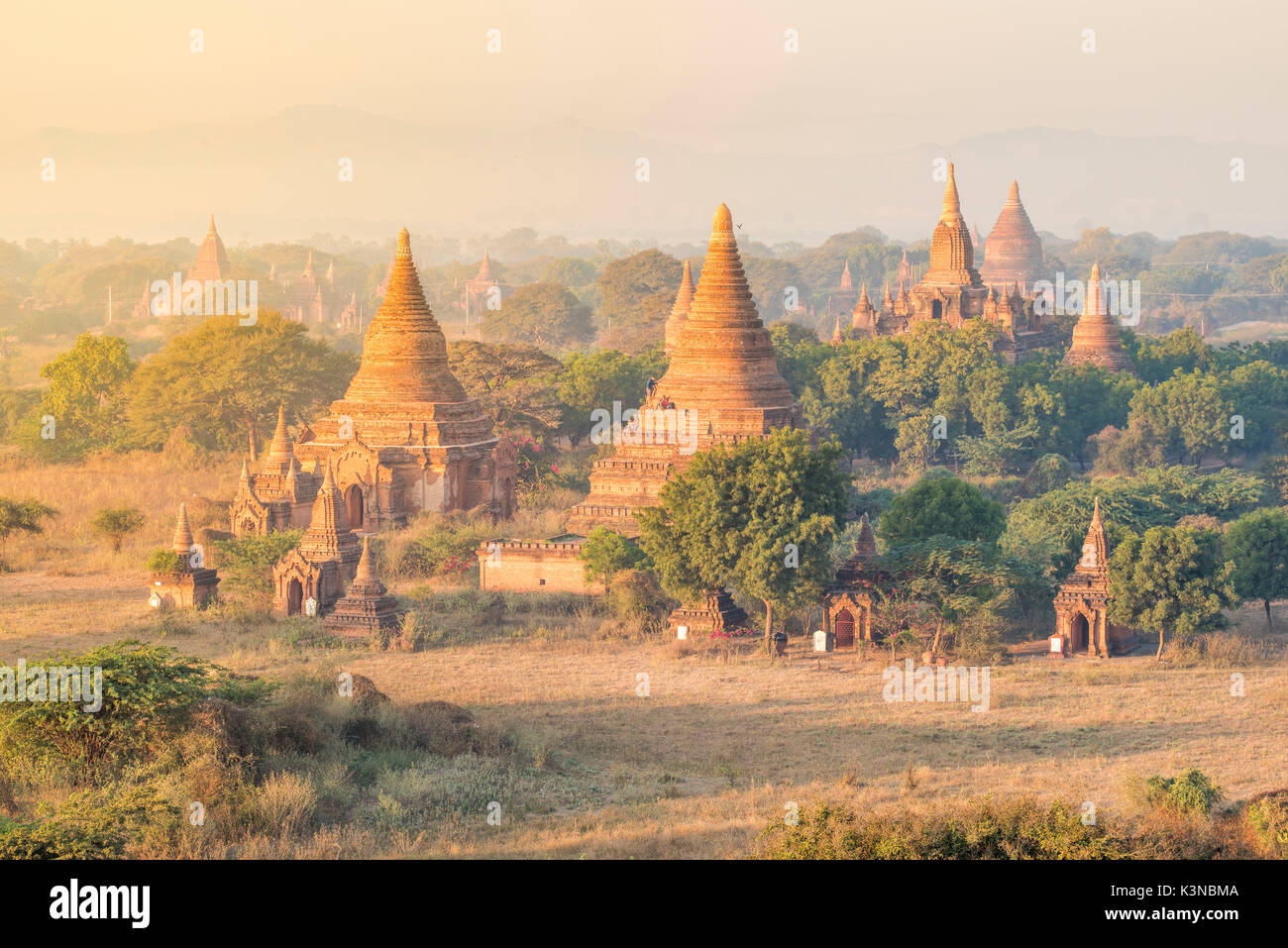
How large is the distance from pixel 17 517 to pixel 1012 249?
9097 cm

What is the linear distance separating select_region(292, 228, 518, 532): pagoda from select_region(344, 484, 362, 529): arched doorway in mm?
25

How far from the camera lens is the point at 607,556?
3822 centimetres

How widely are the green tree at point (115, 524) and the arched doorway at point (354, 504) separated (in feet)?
16.9

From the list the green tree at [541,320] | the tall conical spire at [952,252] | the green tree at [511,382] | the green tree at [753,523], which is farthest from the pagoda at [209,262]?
the green tree at [753,523]

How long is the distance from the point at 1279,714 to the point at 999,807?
10845mm

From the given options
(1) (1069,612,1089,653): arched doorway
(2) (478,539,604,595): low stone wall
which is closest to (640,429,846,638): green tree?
(2) (478,539,604,595): low stone wall

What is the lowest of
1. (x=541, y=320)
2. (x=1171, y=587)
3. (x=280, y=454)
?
(x=1171, y=587)

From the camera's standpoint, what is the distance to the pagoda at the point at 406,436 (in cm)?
4681

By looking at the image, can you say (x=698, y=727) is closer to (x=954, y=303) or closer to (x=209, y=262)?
(x=954, y=303)

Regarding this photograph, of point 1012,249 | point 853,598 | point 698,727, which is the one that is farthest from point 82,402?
point 1012,249

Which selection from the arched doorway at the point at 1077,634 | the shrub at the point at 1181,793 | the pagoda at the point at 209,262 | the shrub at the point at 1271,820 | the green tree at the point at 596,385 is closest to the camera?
the shrub at the point at 1271,820

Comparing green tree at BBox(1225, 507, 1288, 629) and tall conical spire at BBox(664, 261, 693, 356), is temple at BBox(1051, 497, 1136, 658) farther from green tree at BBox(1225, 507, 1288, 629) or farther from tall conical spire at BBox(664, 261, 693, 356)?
tall conical spire at BBox(664, 261, 693, 356)

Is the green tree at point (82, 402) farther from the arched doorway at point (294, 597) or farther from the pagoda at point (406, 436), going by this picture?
the arched doorway at point (294, 597)
